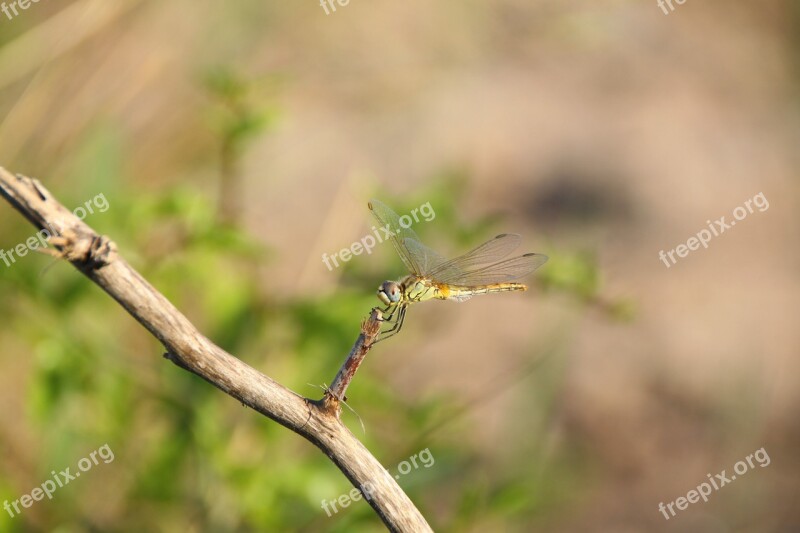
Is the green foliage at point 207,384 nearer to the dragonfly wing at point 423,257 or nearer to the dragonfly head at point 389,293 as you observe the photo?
the dragonfly wing at point 423,257

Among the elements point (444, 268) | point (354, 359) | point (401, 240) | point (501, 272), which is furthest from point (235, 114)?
point (354, 359)

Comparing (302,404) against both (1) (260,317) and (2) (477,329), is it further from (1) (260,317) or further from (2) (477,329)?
(2) (477,329)

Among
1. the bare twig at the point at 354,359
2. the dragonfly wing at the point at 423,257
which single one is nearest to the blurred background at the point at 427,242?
the dragonfly wing at the point at 423,257

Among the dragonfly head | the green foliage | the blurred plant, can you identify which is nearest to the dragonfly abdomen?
the green foliage

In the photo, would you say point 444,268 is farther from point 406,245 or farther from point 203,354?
point 203,354

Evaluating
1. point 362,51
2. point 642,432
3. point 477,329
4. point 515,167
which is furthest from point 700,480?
point 362,51

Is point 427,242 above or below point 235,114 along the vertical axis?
below
